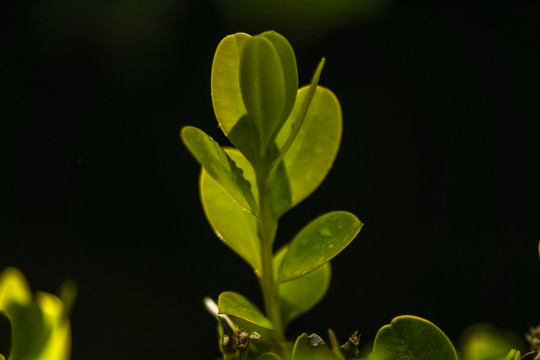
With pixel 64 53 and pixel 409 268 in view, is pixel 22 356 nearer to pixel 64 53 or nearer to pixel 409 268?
pixel 409 268

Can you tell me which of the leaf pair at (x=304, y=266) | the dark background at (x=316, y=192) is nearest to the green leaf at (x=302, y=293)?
the leaf pair at (x=304, y=266)

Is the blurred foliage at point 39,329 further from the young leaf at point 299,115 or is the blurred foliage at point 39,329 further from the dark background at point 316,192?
the dark background at point 316,192

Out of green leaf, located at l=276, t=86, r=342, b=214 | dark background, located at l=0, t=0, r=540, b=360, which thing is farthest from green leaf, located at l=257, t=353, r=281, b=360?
dark background, located at l=0, t=0, r=540, b=360

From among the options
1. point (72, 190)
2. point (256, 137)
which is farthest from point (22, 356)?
point (72, 190)

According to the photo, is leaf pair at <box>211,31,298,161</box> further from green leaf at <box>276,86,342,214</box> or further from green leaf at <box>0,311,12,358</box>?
green leaf at <box>0,311,12,358</box>

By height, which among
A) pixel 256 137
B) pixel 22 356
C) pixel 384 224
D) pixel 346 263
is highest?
pixel 256 137
